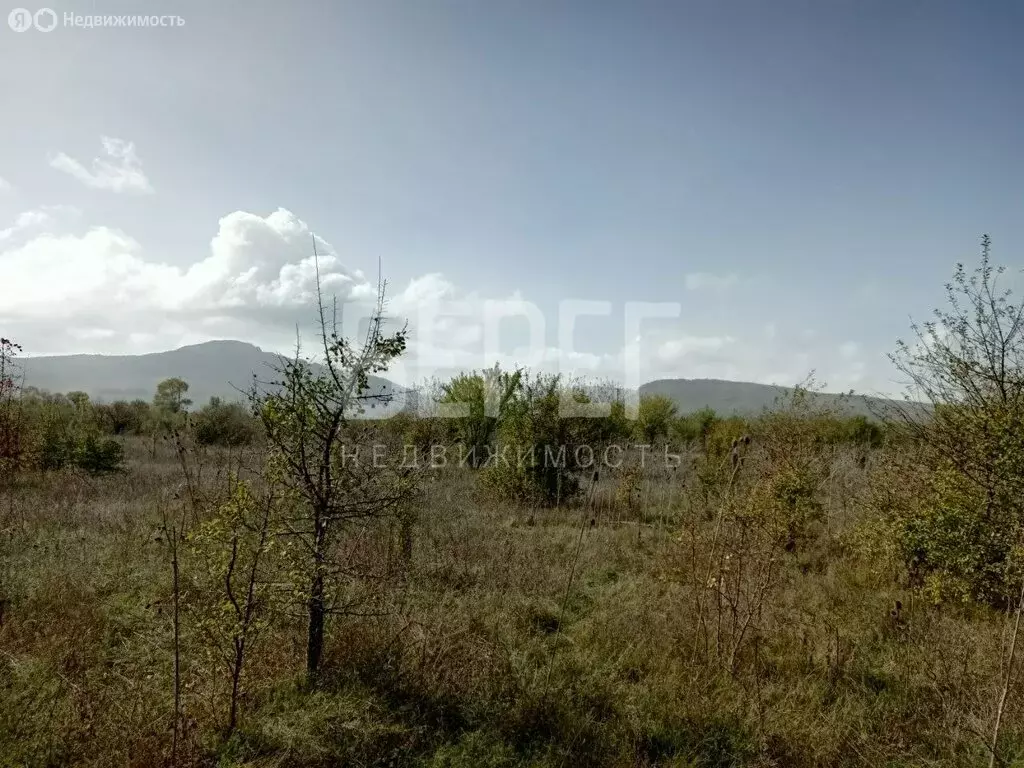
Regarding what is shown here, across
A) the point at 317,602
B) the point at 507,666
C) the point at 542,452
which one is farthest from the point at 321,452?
the point at 542,452

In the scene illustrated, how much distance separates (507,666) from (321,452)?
2.41 metres

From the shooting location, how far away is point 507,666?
4477 mm

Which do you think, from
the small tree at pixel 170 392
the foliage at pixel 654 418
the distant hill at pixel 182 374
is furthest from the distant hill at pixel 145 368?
the foliage at pixel 654 418

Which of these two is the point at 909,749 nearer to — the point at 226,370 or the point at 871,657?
the point at 871,657

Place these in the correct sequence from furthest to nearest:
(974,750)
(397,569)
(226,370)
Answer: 1. (226,370)
2. (397,569)
3. (974,750)

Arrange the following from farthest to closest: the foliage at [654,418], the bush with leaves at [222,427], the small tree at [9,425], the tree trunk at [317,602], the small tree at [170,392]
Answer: the small tree at [170,392] < the foliage at [654,418] < the bush with leaves at [222,427] < the small tree at [9,425] < the tree trunk at [317,602]

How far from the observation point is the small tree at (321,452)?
12.5ft

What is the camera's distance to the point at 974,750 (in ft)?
11.9

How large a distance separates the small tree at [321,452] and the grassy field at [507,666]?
392 mm

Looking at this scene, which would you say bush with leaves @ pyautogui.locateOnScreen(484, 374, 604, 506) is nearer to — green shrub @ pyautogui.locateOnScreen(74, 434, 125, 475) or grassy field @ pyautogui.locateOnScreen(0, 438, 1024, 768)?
grassy field @ pyautogui.locateOnScreen(0, 438, 1024, 768)

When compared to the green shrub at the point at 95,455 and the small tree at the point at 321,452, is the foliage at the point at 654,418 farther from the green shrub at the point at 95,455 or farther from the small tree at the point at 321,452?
the small tree at the point at 321,452

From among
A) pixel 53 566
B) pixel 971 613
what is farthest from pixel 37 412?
pixel 971 613

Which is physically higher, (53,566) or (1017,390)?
(1017,390)

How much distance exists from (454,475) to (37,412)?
11.9 m
